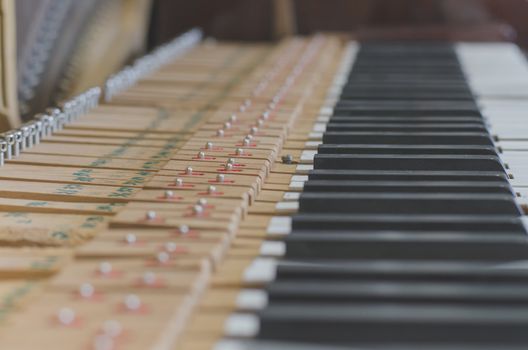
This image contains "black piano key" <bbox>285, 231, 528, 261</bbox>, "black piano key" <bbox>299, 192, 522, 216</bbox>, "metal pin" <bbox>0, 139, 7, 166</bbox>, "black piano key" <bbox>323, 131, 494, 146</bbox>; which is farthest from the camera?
"black piano key" <bbox>323, 131, 494, 146</bbox>

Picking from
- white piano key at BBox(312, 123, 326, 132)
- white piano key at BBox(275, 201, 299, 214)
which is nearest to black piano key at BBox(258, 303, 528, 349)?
white piano key at BBox(275, 201, 299, 214)

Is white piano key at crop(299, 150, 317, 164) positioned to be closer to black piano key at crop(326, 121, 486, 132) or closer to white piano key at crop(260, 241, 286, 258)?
black piano key at crop(326, 121, 486, 132)

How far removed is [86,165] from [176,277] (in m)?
1.19

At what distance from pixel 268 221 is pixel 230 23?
172 inches

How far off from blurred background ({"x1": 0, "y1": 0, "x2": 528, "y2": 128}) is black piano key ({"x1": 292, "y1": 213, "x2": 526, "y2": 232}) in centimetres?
299

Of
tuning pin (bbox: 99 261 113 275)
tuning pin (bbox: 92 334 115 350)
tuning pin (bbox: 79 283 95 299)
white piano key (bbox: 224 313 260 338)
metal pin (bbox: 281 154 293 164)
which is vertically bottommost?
tuning pin (bbox: 92 334 115 350)

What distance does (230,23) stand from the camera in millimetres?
6359

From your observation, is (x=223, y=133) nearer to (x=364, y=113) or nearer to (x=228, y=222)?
(x=364, y=113)

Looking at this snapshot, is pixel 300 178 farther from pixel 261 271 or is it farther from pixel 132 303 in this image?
pixel 132 303

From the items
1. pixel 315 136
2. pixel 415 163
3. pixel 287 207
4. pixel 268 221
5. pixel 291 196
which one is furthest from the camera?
pixel 315 136

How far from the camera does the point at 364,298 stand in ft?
5.50

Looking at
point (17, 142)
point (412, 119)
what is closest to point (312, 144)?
point (412, 119)

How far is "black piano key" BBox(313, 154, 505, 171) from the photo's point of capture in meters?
2.63

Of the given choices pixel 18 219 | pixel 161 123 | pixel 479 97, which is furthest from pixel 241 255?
pixel 479 97
